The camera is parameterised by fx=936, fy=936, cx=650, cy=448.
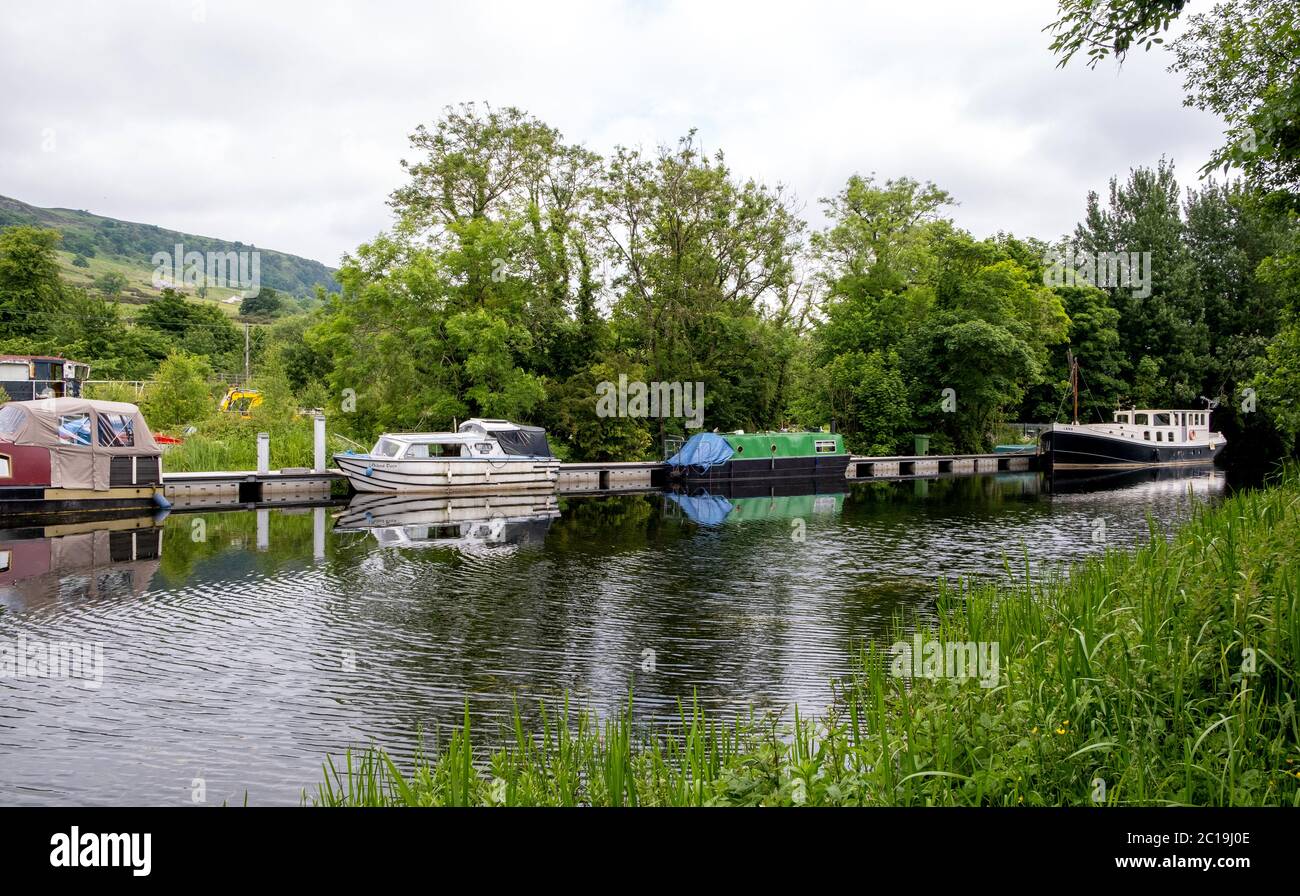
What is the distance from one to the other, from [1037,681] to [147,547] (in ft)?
63.8

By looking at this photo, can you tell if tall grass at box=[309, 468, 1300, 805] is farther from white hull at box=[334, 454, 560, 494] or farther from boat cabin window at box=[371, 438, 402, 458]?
boat cabin window at box=[371, 438, 402, 458]

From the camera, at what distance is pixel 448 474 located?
31891 mm

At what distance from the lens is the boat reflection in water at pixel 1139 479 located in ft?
120

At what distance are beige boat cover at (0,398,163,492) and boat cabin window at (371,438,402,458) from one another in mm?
7624

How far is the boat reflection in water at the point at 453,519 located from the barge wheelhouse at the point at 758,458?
695 cm

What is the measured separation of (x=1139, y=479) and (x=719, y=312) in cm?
2039

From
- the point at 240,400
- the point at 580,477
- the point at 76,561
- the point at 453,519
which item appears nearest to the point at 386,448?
the point at 453,519

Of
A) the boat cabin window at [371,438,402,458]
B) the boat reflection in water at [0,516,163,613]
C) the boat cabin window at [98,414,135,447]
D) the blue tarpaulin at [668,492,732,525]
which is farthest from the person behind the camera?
the boat cabin window at [371,438,402,458]

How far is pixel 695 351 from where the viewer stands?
4441 centimetres

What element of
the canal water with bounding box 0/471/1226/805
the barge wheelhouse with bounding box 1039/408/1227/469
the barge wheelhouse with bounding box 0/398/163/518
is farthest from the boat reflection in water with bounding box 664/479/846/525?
the barge wheelhouse with bounding box 0/398/163/518

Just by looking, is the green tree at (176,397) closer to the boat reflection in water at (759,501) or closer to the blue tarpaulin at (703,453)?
the boat reflection in water at (759,501)

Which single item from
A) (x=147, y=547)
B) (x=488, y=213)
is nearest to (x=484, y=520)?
(x=147, y=547)

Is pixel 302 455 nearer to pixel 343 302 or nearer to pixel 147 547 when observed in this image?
pixel 343 302

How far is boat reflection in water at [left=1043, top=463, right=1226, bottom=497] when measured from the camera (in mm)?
36656
